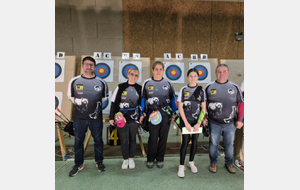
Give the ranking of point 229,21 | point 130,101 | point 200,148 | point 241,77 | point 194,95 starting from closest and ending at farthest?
point 194,95 → point 130,101 → point 200,148 → point 241,77 → point 229,21

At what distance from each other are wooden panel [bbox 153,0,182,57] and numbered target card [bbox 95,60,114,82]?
3.03 feet

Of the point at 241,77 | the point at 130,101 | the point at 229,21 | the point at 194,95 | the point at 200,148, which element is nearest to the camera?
the point at 194,95

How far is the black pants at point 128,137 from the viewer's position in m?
1.71

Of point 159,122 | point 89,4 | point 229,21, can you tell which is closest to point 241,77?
point 229,21

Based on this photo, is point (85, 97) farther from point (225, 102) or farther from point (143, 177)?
point (225, 102)

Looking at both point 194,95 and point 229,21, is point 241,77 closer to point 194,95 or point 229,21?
point 229,21

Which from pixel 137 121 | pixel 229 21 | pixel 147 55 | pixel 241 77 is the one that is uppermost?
pixel 229 21

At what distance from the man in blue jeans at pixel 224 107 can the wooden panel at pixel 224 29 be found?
→ 1.55 meters

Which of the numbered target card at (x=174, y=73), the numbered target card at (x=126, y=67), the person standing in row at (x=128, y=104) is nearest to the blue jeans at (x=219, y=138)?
the person standing in row at (x=128, y=104)

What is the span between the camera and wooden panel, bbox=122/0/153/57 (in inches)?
108

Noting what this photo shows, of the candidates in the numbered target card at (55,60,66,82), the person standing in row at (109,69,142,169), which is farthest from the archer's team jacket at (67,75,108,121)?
the numbered target card at (55,60,66,82)

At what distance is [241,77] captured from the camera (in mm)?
2689

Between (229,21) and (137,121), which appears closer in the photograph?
(137,121)

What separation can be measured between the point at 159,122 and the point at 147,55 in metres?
1.63
